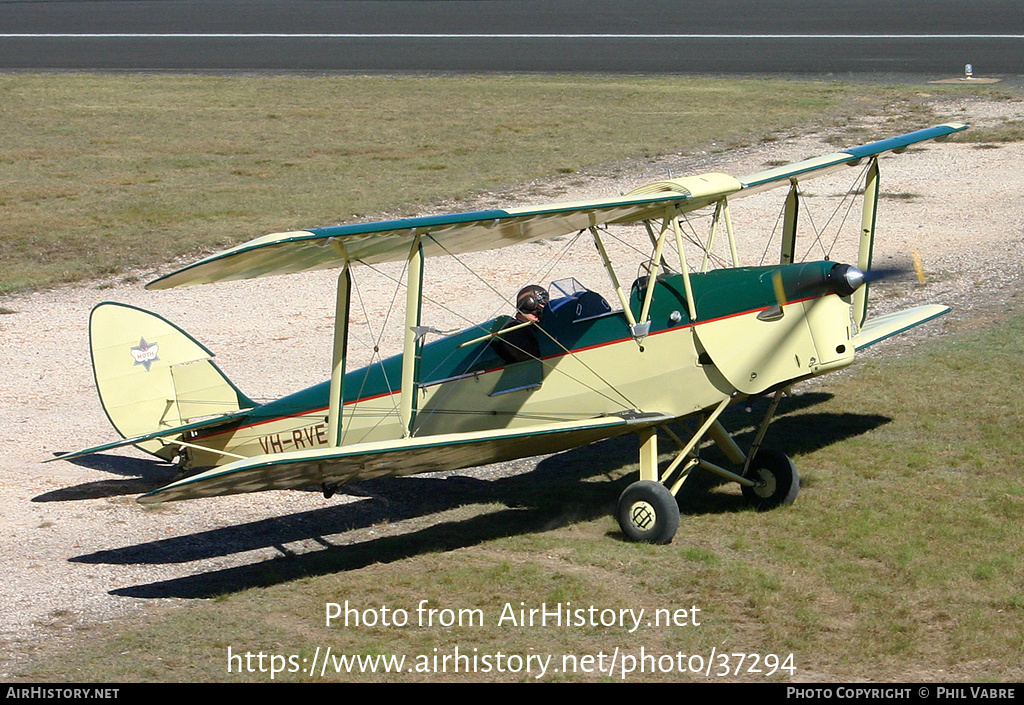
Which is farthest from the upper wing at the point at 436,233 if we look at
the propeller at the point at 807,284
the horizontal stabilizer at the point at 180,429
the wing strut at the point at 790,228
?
the horizontal stabilizer at the point at 180,429

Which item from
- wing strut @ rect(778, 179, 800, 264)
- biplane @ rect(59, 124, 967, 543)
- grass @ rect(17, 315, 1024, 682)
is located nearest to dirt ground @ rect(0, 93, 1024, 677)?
grass @ rect(17, 315, 1024, 682)

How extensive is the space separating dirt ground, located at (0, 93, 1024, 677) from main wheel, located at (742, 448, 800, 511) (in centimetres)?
329

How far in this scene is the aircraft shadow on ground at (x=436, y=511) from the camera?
8.48 meters

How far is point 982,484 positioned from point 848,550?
6.07 feet

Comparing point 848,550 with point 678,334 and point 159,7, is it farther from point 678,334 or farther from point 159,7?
point 159,7

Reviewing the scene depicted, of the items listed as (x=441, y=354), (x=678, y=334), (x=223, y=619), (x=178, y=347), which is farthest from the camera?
(x=178, y=347)

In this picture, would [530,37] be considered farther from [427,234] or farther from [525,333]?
[427,234]

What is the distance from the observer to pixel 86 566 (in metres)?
8.45

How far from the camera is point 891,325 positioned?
434 inches

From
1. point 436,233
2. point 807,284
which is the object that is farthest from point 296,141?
point 807,284

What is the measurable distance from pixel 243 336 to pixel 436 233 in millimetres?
6605
